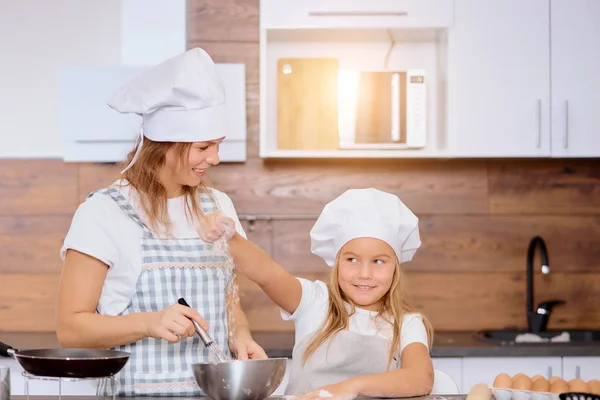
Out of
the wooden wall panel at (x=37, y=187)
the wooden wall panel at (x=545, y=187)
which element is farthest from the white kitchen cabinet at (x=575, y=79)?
the wooden wall panel at (x=37, y=187)

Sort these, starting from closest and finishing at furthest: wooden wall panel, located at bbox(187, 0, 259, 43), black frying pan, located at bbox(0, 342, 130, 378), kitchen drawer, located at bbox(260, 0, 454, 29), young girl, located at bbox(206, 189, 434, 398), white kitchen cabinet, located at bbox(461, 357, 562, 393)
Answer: black frying pan, located at bbox(0, 342, 130, 378)
young girl, located at bbox(206, 189, 434, 398)
white kitchen cabinet, located at bbox(461, 357, 562, 393)
kitchen drawer, located at bbox(260, 0, 454, 29)
wooden wall panel, located at bbox(187, 0, 259, 43)

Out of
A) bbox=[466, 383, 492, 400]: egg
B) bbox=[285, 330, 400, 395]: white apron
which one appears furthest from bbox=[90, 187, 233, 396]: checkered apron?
bbox=[466, 383, 492, 400]: egg

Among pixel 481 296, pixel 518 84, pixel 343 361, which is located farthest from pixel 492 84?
pixel 343 361

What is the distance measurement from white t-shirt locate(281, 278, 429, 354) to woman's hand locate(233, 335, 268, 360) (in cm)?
16

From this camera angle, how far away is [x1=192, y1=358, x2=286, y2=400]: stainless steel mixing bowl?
138 centimetres

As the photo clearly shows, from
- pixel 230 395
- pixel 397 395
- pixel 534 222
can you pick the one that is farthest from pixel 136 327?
pixel 534 222

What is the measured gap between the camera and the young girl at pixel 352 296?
1.87 m

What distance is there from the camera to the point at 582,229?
3166 millimetres

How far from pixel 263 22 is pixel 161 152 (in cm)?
114

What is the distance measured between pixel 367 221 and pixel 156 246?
1.52ft

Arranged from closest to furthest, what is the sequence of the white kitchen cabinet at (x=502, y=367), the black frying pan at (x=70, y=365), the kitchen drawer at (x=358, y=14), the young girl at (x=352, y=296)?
the black frying pan at (x=70, y=365), the young girl at (x=352, y=296), the white kitchen cabinet at (x=502, y=367), the kitchen drawer at (x=358, y=14)

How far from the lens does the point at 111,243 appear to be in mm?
1795

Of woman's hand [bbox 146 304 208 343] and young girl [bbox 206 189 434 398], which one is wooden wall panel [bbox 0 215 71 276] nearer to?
young girl [bbox 206 189 434 398]

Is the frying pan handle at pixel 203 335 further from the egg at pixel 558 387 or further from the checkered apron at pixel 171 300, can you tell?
the egg at pixel 558 387
